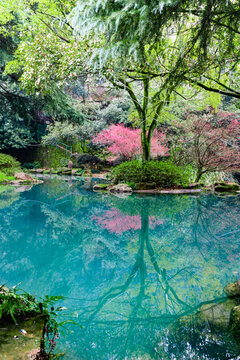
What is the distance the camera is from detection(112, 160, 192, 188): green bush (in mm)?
8242

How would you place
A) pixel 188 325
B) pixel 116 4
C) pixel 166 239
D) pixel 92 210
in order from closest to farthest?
pixel 188 325 → pixel 116 4 → pixel 166 239 → pixel 92 210

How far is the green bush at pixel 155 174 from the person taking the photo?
8.24 m

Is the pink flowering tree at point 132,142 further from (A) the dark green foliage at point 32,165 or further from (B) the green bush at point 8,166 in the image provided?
(A) the dark green foliage at point 32,165

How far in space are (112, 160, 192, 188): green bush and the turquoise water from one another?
3.38 meters

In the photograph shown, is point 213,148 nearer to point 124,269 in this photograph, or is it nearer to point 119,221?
point 119,221

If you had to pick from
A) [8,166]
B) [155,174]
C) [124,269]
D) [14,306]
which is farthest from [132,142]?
[14,306]

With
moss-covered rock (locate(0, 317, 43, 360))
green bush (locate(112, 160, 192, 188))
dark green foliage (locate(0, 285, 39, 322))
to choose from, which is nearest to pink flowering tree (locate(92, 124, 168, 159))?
green bush (locate(112, 160, 192, 188))

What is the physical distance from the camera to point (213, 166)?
9438 millimetres

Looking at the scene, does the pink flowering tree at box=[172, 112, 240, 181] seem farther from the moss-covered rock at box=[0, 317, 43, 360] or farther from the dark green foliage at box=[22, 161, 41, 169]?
the dark green foliage at box=[22, 161, 41, 169]

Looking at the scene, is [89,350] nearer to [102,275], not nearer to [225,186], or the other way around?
[102,275]

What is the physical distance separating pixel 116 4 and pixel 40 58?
436 cm

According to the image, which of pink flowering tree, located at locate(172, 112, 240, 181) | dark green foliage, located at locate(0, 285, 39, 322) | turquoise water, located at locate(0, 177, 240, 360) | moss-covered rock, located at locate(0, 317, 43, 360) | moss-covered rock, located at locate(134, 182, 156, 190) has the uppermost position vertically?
pink flowering tree, located at locate(172, 112, 240, 181)

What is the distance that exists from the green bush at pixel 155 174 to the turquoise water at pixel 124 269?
11.1 ft

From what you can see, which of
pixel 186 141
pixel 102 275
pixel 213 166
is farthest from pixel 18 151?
pixel 102 275
